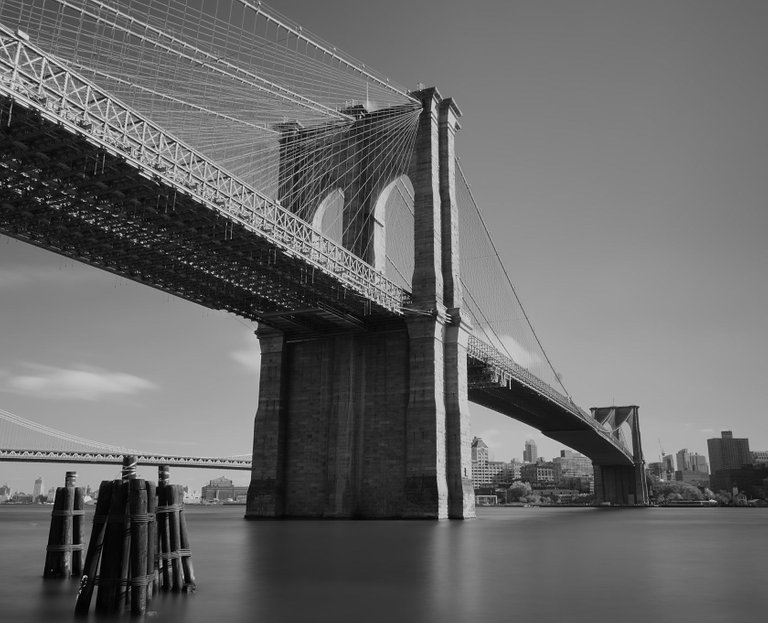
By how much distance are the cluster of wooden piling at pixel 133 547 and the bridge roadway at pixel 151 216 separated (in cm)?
1289

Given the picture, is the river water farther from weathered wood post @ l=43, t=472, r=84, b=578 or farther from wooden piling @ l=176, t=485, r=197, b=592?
weathered wood post @ l=43, t=472, r=84, b=578

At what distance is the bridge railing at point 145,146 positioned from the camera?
1970 centimetres

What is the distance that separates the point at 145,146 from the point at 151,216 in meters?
4.60

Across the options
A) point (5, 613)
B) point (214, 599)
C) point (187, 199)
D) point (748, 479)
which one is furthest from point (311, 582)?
point (748, 479)

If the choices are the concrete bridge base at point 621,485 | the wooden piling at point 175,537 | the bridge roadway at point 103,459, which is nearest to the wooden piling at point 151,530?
the wooden piling at point 175,537

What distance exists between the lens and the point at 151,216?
27875 millimetres

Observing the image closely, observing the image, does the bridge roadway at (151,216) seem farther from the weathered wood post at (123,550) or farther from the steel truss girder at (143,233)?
the weathered wood post at (123,550)

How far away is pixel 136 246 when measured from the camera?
30891mm

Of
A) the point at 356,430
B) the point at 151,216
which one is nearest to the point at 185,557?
the point at 151,216

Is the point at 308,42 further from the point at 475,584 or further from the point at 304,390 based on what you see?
the point at 475,584

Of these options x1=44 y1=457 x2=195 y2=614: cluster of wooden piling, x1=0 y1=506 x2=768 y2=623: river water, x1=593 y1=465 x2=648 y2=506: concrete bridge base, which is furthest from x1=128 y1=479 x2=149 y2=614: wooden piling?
x1=593 y1=465 x2=648 y2=506: concrete bridge base

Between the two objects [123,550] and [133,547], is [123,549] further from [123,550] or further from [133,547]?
[133,547]

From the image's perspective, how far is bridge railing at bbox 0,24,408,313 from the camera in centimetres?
1970

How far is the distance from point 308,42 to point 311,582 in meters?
26.4
